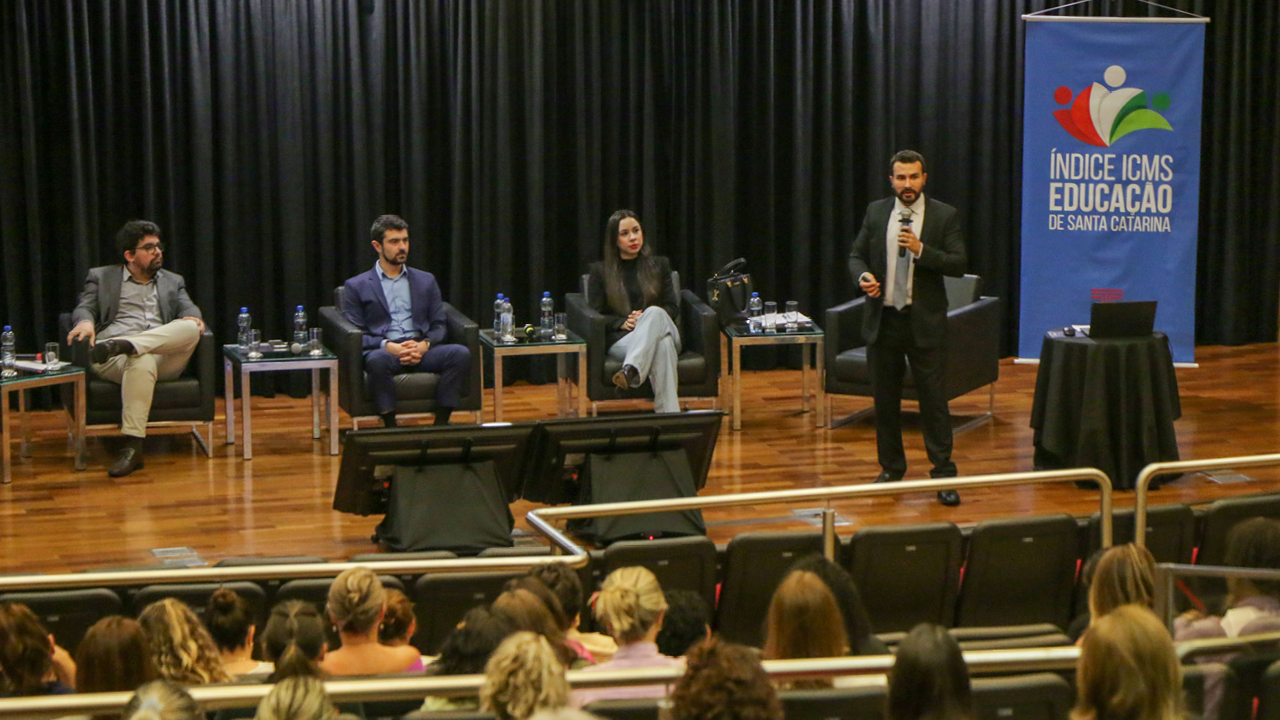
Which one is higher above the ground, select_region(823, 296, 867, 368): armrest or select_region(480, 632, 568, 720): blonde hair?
select_region(823, 296, 867, 368): armrest

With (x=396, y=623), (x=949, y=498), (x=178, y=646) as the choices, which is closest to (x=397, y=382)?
(x=949, y=498)

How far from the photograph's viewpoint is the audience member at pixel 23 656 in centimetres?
317

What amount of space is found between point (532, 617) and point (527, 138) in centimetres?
637

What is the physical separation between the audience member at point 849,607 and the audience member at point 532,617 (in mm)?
569

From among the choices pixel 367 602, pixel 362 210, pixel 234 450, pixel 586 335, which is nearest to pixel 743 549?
pixel 367 602

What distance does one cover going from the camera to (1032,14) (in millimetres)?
9711

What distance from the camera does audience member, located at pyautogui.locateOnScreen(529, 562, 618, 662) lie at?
3594mm

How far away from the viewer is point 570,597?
3.62 meters

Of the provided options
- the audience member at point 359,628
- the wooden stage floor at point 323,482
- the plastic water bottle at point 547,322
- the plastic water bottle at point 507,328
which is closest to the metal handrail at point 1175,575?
the audience member at point 359,628

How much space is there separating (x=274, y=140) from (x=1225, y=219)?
21.8ft

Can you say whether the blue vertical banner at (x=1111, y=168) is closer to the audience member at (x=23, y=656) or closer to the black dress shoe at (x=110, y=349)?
the black dress shoe at (x=110, y=349)

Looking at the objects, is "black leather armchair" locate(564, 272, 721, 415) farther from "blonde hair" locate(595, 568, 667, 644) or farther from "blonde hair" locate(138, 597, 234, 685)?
"blonde hair" locate(138, 597, 234, 685)

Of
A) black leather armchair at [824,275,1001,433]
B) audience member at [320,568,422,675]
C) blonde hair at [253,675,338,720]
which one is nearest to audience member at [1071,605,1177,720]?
blonde hair at [253,675,338,720]

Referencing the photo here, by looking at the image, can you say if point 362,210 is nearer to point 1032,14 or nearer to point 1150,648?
point 1032,14
